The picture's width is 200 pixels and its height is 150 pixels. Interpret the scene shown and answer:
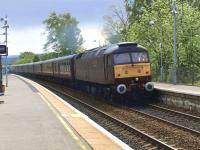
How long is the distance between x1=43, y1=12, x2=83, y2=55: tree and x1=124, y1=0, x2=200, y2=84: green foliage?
255ft

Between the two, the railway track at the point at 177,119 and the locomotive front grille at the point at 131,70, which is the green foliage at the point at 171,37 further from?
the railway track at the point at 177,119

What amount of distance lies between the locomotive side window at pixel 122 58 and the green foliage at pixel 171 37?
17.6 metres

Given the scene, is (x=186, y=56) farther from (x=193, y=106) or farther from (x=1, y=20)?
(x=193, y=106)

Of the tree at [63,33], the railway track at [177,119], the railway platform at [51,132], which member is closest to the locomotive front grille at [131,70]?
the railway track at [177,119]

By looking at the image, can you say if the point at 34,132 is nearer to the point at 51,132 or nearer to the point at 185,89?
the point at 51,132

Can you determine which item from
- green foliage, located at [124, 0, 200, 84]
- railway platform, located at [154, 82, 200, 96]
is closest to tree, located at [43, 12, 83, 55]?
green foliage, located at [124, 0, 200, 84]

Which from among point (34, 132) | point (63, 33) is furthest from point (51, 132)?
point (63, 33)

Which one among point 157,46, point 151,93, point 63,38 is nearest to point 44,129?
point 151,93

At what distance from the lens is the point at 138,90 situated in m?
29.0

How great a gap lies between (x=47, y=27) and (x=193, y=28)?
339 feet

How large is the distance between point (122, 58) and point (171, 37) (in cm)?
2436

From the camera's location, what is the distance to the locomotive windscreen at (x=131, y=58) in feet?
92.5

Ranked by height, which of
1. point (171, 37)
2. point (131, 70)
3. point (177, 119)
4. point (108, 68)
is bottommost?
point (177, 119)

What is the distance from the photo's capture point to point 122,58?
2834 cm
